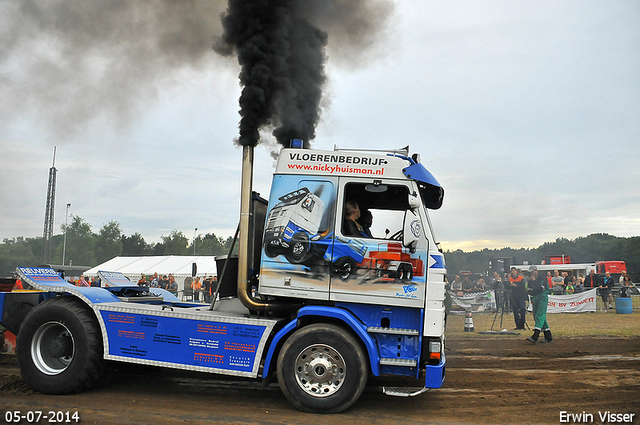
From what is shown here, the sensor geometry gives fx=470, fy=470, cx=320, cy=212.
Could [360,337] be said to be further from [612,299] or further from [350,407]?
[612,299]

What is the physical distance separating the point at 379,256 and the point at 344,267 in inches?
17.1

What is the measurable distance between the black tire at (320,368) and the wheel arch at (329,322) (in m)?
0.10

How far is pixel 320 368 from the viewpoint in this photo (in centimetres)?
552

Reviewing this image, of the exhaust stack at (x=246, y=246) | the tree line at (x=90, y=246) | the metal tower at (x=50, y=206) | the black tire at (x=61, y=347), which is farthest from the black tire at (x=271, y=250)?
the tree line at (x=90, y=246)

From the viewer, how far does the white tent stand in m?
29.8

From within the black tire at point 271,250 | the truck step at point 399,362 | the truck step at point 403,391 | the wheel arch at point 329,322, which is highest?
the black tire at point 271,250

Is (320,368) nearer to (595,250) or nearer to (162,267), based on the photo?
(162,267)

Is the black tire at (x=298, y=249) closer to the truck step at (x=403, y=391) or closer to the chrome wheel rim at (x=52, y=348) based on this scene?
the truck step at (x=403, y=391)

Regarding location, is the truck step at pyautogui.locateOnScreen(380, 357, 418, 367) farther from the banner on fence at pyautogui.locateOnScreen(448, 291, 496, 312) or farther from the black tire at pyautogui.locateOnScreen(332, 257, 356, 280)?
the banner on fence at pyautogui.locateOnScreen(448, 291, 496, 312)

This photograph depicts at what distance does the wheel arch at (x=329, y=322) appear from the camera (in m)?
5.47

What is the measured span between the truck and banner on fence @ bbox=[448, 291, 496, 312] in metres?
15.2

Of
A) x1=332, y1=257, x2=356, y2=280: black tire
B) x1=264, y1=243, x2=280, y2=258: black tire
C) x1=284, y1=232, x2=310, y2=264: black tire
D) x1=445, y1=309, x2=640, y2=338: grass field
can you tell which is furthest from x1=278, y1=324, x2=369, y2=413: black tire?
x1=445, y1=309, x2=640, y2=338: grass field

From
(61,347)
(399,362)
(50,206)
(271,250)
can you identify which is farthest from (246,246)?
(50,206)

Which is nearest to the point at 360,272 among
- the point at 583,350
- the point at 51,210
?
the point at 583,350
